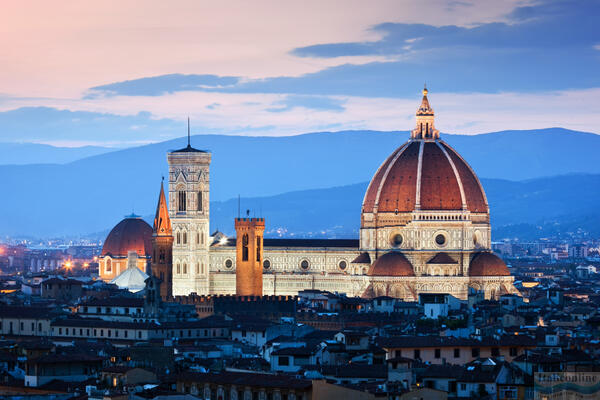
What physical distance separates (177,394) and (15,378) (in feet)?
41.6

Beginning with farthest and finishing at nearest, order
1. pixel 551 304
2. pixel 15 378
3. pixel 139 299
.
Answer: pixel 551 304 < pixel 139 299 < pixel 15 378

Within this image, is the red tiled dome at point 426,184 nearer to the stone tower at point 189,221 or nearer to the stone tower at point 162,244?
the stone tower at point 189,221

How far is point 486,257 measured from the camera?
141 meters

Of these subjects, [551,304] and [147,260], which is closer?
[551,304]

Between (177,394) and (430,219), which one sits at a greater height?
(430,219)

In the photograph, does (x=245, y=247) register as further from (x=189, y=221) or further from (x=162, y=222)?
(x=162, y=222)

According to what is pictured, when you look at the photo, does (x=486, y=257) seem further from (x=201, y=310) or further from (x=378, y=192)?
(x=201, y=310)

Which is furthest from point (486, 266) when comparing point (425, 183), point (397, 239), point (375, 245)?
point (375, 245)

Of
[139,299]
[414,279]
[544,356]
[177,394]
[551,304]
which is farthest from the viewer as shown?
[414,279]

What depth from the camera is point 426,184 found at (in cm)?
14388

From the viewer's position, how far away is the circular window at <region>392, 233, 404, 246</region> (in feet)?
474

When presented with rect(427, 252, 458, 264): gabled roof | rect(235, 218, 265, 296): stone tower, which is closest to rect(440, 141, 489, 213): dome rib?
rect(427, 252, 458, 264): gabled roof

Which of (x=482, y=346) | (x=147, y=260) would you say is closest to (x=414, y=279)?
(x=147, y=260)

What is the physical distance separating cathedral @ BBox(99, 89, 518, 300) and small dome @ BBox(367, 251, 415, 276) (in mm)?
75
